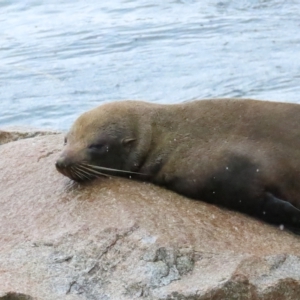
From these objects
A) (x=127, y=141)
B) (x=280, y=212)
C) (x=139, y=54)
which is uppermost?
(x=127, y=141)

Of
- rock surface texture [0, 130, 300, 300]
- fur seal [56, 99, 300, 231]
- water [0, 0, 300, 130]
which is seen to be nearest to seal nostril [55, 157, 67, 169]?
fur seal [56, 99, 300, 231]

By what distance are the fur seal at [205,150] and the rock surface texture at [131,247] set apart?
108 millimetres

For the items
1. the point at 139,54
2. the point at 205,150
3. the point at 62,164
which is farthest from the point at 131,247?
the point at 139,54

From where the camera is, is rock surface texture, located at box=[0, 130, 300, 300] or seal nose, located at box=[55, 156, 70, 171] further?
seal nose, located at box=[55, 156, 70, 171]

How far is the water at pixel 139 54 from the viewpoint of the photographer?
31.8 ft

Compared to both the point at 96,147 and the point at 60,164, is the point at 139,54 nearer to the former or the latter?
the point at 96,147

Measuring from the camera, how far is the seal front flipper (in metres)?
4.91

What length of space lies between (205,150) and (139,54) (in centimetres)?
591

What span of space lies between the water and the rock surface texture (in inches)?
152

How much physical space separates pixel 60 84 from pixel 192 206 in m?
5.45

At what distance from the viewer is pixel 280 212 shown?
16.2 feet

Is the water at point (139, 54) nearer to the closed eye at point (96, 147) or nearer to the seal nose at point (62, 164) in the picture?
the closed eye at point (96, 147)

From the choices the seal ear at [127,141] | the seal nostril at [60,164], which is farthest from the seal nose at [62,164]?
the seal ear at [127,141]

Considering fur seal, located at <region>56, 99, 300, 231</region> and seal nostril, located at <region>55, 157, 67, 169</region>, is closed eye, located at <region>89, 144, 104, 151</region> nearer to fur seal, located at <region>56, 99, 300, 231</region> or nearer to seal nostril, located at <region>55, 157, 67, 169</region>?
fur seal, located at <region>56, 99, 300, 231</region>
